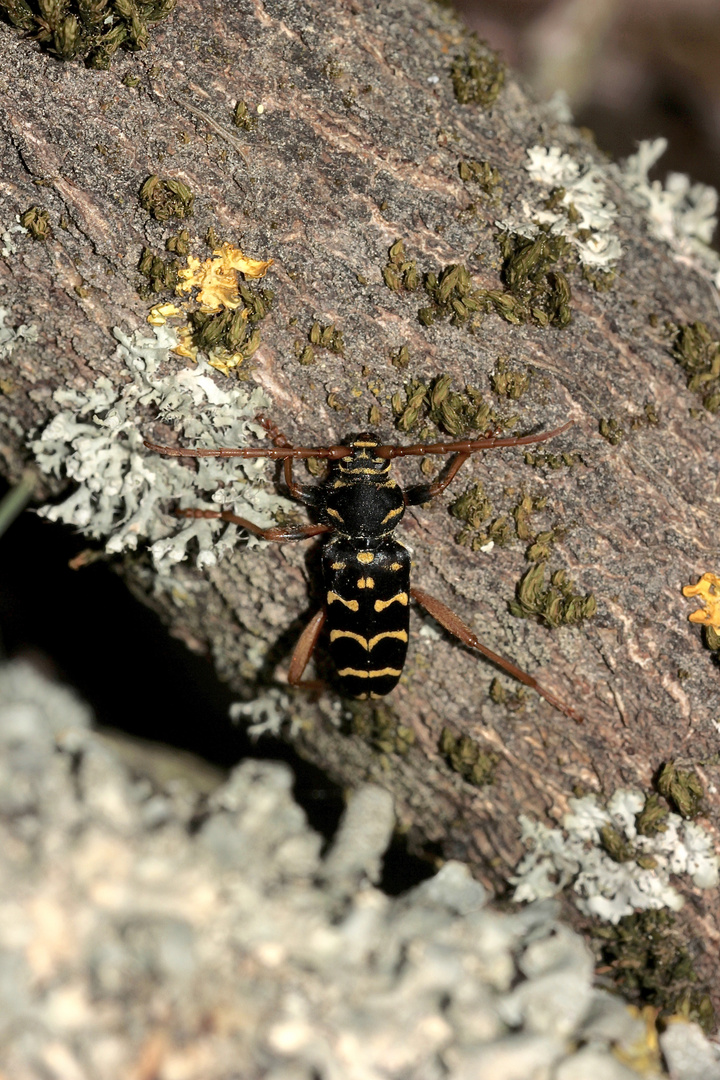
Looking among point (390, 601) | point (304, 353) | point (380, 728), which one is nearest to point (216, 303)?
point (304, 353)

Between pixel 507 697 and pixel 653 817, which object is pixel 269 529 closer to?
pixel 507 697

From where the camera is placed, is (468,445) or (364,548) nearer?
(468,445)

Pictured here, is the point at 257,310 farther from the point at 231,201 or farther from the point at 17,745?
the point at 17,745

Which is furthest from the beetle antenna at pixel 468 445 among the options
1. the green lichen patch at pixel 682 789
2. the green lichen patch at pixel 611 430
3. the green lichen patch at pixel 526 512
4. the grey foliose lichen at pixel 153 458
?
the green lichen patch at pixel 682 789

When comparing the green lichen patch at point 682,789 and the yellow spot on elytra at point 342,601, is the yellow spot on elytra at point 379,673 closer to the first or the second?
the yellow spot on elytra at point 342,601

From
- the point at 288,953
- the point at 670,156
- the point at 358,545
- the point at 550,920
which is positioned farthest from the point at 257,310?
the point at 670,156

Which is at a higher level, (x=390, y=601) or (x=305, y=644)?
(x=390, y=601)
